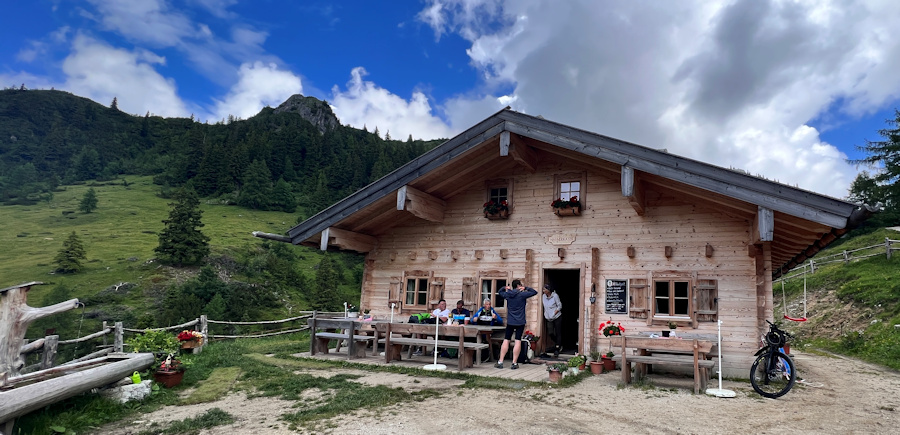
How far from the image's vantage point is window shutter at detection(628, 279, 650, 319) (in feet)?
34.0

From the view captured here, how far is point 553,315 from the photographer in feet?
34.1

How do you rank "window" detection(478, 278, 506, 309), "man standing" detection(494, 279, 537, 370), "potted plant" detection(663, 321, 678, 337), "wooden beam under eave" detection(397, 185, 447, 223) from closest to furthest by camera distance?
"potted plant" detection(663, 321, 678, 337) < "man standing" detection(494, 279, 537, 370) < "wooden beam under eave" detection(397, 185, 447, 223) < "window" detection(478, 278, 506, 309)

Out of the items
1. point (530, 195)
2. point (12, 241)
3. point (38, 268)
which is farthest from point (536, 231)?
point (12, 241)

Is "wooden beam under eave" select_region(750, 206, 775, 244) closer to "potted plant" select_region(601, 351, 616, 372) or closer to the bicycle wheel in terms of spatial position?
the bicycle wheel

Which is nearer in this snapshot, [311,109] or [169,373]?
[169,373]

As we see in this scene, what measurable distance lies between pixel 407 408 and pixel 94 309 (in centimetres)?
3051

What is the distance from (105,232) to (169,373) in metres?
46.7

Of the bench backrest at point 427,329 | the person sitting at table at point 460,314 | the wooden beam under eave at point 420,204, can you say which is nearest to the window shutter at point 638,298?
the bench backrest at point 427,329

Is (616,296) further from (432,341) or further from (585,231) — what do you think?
(432,341)

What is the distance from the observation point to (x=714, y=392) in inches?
297

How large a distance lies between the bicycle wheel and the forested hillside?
52.9 meters

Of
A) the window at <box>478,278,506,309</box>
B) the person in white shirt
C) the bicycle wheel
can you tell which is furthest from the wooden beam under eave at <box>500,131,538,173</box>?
the bicycle wheel

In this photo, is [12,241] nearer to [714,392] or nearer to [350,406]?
[350,406]

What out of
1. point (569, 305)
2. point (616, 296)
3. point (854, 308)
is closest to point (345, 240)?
point (569, 305)
